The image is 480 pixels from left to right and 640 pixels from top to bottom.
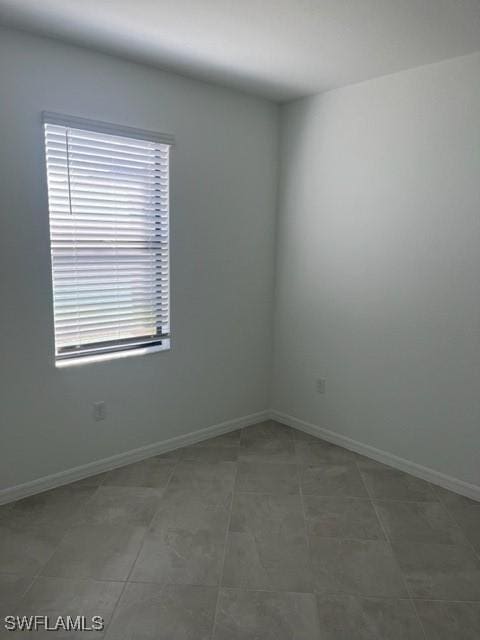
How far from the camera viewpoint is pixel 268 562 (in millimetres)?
2295

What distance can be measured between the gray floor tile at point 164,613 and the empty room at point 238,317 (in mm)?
11

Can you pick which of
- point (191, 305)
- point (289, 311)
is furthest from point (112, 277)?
point (289, 311)

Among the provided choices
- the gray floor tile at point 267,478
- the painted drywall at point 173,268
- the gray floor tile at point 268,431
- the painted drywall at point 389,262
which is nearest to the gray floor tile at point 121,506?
the painted drywall at point 173,268

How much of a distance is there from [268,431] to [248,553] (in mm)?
1551

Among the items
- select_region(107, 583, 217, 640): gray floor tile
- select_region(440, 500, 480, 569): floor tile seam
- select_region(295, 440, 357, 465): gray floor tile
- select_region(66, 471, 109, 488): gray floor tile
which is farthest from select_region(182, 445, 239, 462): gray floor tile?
select_region(440, 500, 480, 569): floor tile seam

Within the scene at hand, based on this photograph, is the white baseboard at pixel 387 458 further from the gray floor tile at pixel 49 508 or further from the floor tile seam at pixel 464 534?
the gray floor tile at pixel 49 508

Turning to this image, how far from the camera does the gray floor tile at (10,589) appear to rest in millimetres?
1975

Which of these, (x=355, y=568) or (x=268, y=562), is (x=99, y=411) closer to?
(x=268, y=562)

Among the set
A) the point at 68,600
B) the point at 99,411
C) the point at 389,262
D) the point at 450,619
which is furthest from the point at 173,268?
the point at 450,619

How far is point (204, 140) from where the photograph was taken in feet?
10.9

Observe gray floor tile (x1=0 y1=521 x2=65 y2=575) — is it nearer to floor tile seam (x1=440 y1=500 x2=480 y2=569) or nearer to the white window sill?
the white window sill

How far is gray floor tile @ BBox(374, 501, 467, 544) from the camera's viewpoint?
251cm

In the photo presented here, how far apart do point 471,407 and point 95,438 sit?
7.66 feet

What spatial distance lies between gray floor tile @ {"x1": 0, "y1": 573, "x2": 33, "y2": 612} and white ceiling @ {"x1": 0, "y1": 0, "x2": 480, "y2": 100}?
2585 mm
